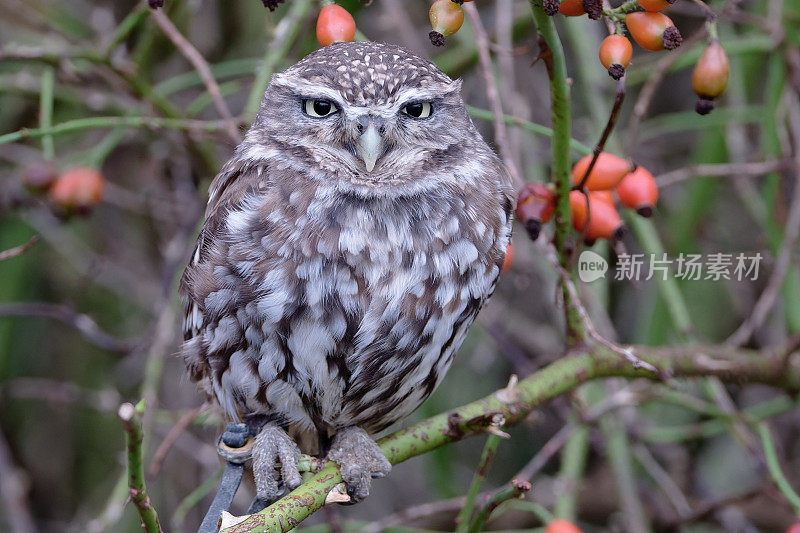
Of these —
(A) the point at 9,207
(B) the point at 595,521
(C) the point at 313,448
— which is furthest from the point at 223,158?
(B) the point at 595,521

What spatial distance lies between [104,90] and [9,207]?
1.71 ft

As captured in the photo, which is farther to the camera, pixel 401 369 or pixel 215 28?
pixel 215 28

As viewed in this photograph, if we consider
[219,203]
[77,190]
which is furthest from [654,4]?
[77,190]

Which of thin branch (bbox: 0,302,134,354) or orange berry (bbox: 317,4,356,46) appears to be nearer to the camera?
orange berry (bbox: 317,4,356,46)

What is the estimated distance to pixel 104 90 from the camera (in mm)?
3148

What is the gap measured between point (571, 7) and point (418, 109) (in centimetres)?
56

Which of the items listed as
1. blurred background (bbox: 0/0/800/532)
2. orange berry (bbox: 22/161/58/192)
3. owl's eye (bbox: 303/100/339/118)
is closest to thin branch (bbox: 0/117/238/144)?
blurred background (bbox: 0/0/800/532)

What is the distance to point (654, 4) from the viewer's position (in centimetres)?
145

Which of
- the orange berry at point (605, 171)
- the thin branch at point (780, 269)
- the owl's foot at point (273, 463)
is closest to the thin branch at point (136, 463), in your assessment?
the owl's foot at point (273, 463)

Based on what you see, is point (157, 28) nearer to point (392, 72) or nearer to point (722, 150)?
point (392, 72)

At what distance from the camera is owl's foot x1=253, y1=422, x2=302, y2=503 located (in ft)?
6.06

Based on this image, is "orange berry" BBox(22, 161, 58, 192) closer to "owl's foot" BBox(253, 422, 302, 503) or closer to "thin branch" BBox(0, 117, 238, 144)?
"thin branch" BBox(0, 117, 238, 144)

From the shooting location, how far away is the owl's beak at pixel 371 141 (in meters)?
1.82

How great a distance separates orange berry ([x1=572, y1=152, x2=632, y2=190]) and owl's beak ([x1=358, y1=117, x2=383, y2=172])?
1.38 ft
